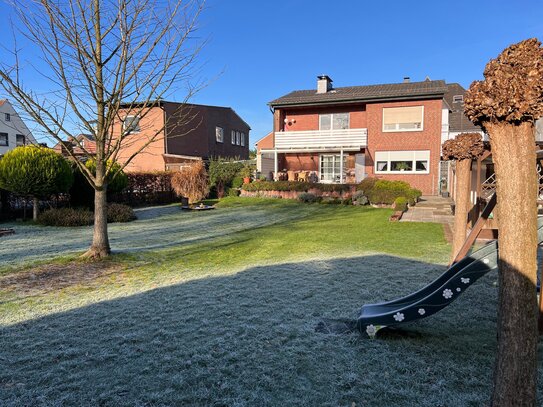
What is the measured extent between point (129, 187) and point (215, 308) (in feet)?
51.1

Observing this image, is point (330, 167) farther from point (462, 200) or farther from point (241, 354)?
point (241, 354)

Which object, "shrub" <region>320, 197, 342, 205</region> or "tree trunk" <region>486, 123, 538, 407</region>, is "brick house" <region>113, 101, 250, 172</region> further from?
"tree trunk" <region>486, 123, 538, 407</region>

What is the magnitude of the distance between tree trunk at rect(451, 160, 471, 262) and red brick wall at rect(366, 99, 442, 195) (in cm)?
1632

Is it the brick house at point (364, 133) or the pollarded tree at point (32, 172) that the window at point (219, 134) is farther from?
the pollarded tree at point (32, 172)

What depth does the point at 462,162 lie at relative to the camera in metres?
6.05

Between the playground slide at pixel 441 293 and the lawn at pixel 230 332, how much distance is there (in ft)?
0.76

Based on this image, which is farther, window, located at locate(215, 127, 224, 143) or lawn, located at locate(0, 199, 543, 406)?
window, located at locate(215, 127, 224, 143)

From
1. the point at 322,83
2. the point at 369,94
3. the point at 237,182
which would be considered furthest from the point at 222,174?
the point at 369,94

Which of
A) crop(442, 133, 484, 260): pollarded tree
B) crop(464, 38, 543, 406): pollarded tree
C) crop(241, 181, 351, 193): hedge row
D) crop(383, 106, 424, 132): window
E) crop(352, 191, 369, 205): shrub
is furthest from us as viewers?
crop(383, 106, 424, 132): window

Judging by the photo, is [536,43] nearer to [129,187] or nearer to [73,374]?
[73,374]

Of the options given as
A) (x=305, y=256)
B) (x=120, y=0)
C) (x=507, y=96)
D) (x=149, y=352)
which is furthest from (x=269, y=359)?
(x=120, y=0)

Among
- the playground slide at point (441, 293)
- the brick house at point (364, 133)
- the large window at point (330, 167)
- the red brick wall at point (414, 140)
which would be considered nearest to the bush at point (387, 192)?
the brick house at point (364, 133)

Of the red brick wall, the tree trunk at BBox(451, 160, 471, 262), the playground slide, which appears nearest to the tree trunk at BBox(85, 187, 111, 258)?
the playground slide

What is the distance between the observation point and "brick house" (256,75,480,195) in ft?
71.5
